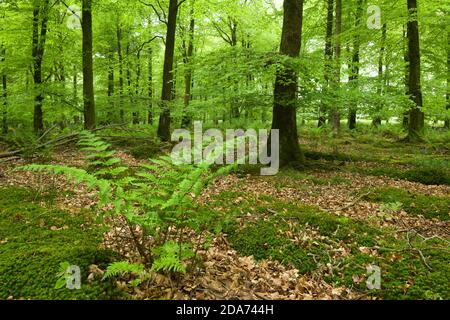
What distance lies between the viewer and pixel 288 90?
7785mm

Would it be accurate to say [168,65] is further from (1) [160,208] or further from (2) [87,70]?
(1) [160,208]

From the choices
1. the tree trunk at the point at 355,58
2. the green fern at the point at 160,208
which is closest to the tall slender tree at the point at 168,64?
the tree trunk at the point at 355,58

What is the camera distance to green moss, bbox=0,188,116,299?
313 cm

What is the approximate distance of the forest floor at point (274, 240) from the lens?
3.38m

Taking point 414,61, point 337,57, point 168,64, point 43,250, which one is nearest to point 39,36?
point 168,64

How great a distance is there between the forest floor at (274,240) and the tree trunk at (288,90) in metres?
0.87

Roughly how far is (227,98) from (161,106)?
487 cm

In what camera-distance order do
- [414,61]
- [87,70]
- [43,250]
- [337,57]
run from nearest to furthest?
[43,250] < [87,70] < [337,57] < [414,61]

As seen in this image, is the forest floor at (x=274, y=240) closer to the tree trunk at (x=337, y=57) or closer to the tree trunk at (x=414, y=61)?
the tree trunk at (x=337, y=57)

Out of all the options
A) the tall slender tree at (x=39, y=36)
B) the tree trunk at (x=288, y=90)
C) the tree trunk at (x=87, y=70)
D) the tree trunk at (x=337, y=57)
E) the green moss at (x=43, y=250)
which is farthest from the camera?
the tall slender tree at (x=39, y=36)

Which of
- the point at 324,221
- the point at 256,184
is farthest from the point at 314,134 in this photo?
the point at 324,221

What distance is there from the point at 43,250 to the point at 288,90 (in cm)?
626
